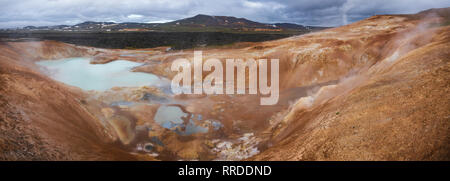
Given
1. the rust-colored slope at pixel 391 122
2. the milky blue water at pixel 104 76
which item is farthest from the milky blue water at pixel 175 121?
the milky blue water at pixel 104 76

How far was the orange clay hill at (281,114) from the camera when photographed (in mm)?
4973

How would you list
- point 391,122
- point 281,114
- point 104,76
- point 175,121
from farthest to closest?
point 104,76 < point 281,114 < point 175,121 < point 391,122

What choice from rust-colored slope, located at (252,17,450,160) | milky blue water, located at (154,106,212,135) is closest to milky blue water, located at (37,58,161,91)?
milky blue water, located at (154,106,212,135)

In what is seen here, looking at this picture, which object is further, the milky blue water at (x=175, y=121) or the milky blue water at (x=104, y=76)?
the milky blue water at (x=104, y=76)

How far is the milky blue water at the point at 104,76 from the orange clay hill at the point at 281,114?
482cm

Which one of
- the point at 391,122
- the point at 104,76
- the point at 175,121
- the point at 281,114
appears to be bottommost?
the point at 175,121

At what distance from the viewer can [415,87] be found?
6531 mm

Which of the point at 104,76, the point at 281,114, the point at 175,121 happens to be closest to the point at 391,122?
the point at 281,114

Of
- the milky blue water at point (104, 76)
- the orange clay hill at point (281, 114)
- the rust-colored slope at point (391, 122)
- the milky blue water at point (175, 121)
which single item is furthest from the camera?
the milky blue water at point (104, 76)

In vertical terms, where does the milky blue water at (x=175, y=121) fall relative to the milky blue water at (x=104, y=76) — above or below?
below

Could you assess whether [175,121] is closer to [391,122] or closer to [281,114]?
[281,114]

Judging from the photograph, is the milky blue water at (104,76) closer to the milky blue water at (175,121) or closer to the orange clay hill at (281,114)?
the orange clay hill at (281,114)

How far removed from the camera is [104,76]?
2352 centimetres

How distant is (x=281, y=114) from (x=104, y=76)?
66.5 feet
